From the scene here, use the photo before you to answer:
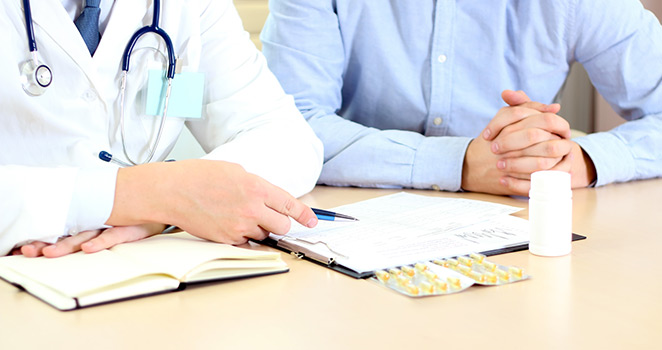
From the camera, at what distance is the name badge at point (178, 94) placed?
1.17 m

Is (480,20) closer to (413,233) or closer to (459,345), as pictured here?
(413,233)

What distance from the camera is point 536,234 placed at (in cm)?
85

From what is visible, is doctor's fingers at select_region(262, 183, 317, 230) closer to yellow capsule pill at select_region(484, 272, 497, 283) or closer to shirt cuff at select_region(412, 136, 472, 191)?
yellow capsule pill at select_region(484, 272, 497, 283)

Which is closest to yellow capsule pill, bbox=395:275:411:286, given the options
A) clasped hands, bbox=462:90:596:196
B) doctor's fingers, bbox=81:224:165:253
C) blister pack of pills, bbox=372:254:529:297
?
blister pack of pills, bbox=372:254:529:297


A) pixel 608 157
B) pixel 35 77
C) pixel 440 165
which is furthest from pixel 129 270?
pixel 608 157

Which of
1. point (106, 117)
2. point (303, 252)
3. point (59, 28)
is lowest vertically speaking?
point (303, 252)

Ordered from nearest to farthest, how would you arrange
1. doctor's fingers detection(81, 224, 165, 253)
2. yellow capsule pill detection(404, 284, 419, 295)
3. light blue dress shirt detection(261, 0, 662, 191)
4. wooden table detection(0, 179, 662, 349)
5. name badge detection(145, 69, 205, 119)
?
wooden table detection(0, 179, 662, 349) < yellow capsule pill detection(404, 284, 419, 295) < doctor's fingers detection(81, 224, 165, 253) < name badge detection(145, 69, 205, 119) < light blue dress shirt detection(261, 0, 662, 191)

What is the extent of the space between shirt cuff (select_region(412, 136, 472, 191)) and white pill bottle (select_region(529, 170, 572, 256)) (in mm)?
441

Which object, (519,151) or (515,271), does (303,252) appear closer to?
(515,271)

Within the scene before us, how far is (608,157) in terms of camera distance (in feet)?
4.38

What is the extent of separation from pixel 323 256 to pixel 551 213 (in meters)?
0.28

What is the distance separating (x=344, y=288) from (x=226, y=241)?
20 cm

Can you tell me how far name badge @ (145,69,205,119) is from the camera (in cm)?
117

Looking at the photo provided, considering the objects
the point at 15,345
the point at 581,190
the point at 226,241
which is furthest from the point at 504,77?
the point at 15,345
